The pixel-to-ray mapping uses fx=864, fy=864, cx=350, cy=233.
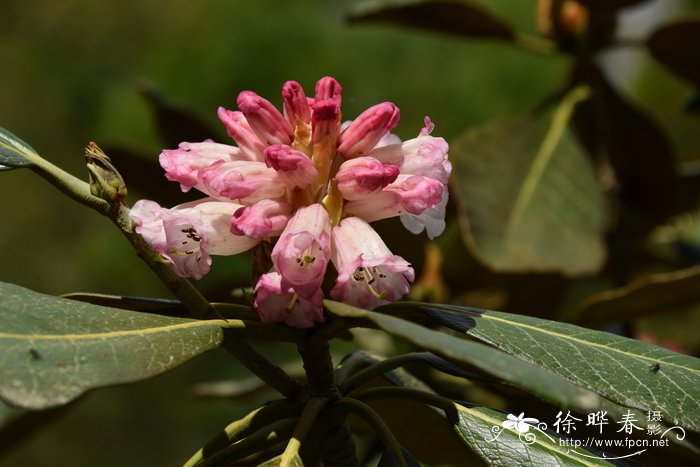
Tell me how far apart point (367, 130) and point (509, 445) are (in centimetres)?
30

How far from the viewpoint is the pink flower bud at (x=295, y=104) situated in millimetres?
780

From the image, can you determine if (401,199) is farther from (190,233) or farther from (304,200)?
(190,233)

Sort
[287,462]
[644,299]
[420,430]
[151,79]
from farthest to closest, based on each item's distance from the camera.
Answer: [151,79] < [644,299] < [420,430] < [287,462]

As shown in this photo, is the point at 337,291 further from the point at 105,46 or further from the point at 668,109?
the point at 105,46

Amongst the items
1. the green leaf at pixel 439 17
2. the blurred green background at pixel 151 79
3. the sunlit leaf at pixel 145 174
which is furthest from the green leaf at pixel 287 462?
the blurred green background at pixel 151 79

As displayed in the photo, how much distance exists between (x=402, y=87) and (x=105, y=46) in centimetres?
421

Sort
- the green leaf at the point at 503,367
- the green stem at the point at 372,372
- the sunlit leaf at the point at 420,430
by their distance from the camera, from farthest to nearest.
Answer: the sunlit leaf at the point at 420,430, the green stem at the point at 372,372, the green leaf at the point at 503,367

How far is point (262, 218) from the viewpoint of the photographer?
721 mm

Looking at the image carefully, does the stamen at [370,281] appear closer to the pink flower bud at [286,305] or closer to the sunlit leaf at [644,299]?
the pink flower bud at [286,305]

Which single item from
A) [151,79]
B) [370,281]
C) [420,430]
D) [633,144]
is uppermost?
[370,281]

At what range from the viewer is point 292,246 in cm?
68

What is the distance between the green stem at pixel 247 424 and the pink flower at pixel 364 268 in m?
0.12

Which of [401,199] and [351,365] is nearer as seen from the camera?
[401,199]

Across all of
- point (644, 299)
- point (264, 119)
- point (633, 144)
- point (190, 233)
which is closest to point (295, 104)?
point (264, 119)
